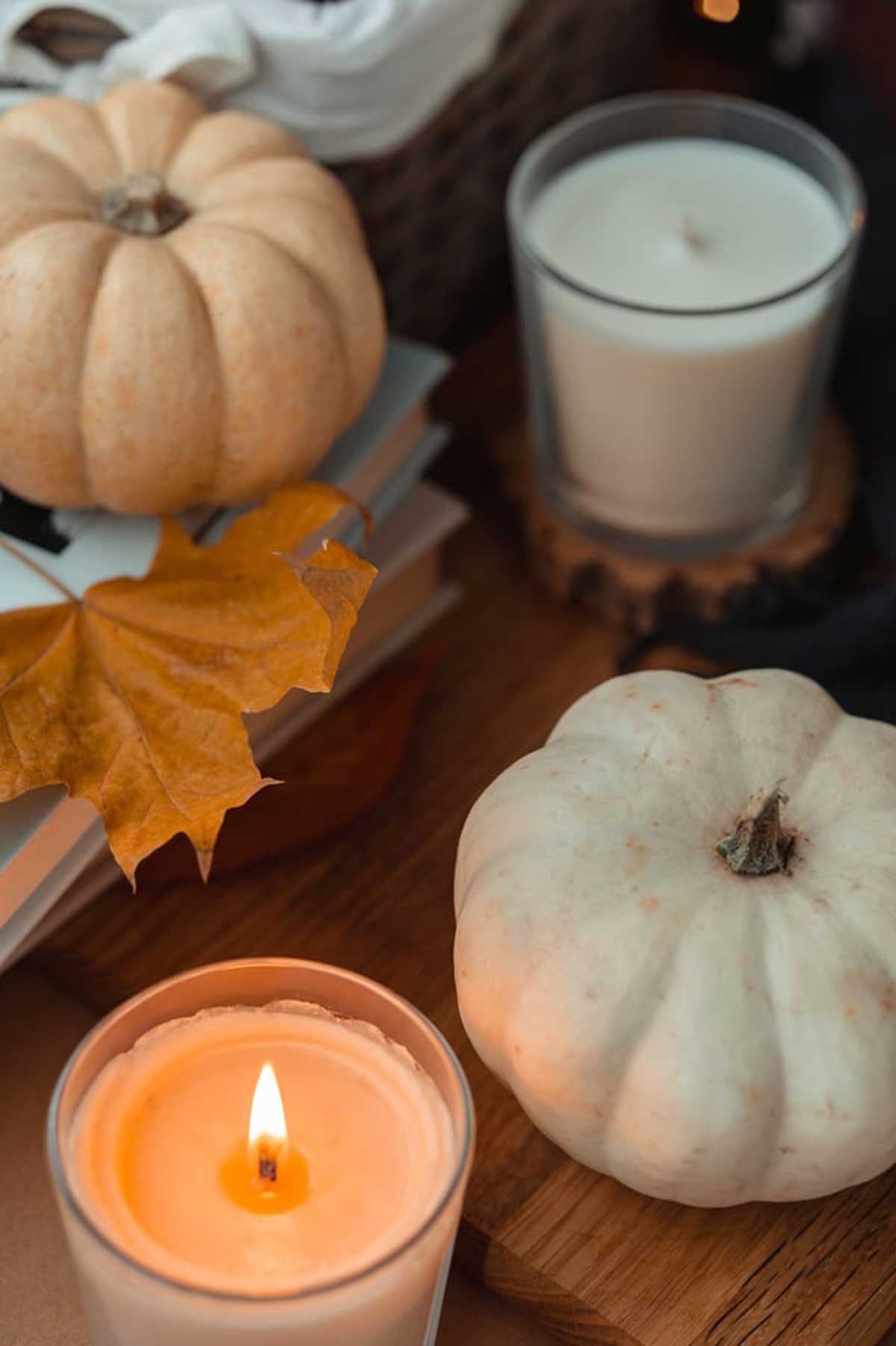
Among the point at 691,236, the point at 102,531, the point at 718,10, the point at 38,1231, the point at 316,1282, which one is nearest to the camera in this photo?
the point at 316,1282

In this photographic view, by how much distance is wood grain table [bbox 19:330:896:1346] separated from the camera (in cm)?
63

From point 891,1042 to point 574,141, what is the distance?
581 millimetres

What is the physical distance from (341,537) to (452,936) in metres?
0.21

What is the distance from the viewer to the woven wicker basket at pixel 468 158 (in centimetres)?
93

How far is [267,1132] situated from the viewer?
0.57 meters

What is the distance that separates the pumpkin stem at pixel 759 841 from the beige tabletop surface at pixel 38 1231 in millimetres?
221

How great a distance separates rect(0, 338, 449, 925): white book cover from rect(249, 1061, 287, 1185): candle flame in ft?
0.54

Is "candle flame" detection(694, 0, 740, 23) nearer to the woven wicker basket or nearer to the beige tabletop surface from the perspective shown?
the woven wicker basket

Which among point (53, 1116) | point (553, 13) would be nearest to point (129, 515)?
point (53, 1116)

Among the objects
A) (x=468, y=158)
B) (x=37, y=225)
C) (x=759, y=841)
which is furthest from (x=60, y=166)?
(x=759, y=841)

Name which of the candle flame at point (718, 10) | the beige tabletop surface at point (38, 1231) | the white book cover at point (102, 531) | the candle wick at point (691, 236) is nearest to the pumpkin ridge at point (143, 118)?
the white book cover at point (102, 531)

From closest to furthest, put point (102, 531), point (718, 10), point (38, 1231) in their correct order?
1. point (38, 1231)
2. point (102, 531)
3. point (718, 10)

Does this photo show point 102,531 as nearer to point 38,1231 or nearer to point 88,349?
point 88,349

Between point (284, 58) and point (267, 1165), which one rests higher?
point (284, 58)
